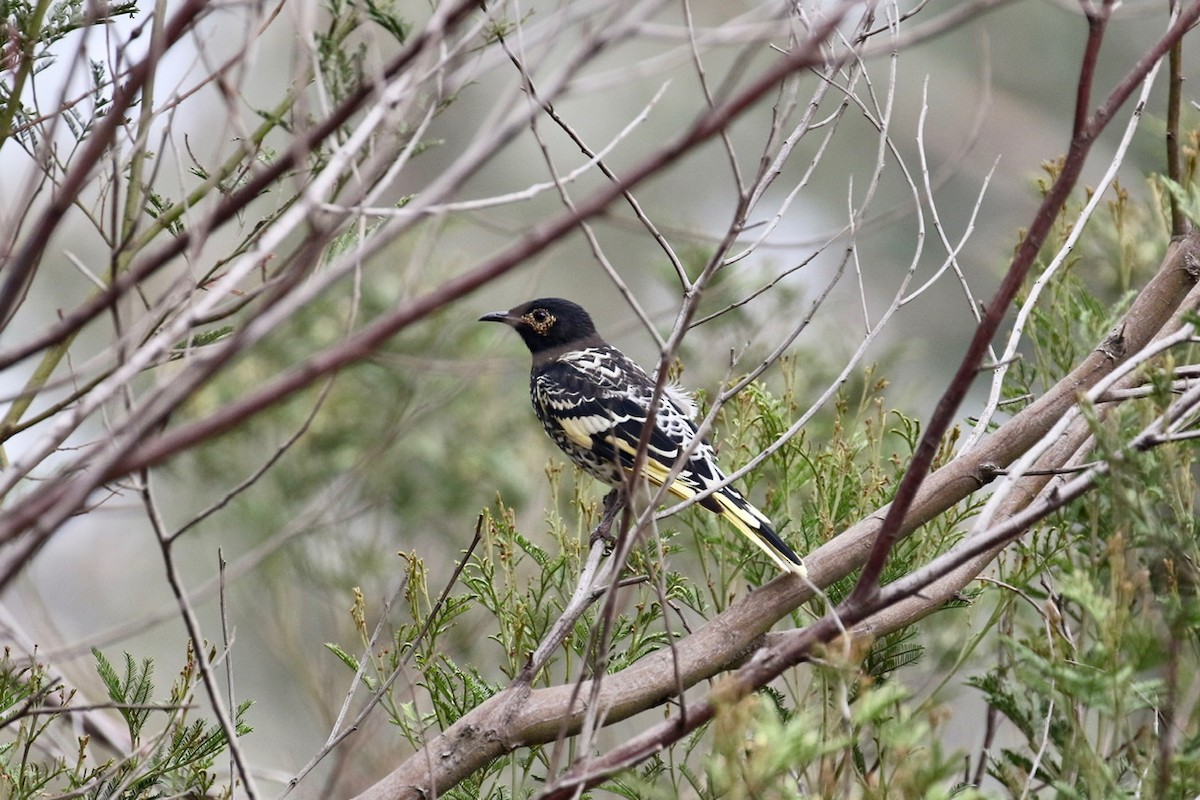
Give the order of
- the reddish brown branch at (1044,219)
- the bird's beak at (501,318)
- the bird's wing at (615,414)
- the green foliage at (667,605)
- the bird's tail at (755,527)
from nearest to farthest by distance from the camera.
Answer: the reddish brown branch at (1044,219)
the green foliage at (667,605)
the bird's tail at (755,527)
the bird's wing at (615,414)
the bird's beak at (501,318)

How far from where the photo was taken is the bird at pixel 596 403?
13.7 ft

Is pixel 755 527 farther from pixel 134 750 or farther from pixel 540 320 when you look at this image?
pixel 540 320

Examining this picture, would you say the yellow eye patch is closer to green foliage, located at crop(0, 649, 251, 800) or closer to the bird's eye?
the bird's eye

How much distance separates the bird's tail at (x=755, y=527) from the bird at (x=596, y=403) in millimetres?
423

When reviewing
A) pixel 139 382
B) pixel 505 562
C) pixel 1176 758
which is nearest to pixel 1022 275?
pixel 1176 758

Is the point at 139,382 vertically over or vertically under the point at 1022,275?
over

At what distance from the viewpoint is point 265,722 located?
430 inches

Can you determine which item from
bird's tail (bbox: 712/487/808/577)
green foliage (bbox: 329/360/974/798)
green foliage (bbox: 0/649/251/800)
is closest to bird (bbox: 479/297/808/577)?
green foliage (bbox: 329/360/974/798)

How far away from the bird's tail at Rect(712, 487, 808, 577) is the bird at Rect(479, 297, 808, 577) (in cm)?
42

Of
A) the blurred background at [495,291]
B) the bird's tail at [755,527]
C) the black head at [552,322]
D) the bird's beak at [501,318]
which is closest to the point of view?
the blurred background at [495,291]

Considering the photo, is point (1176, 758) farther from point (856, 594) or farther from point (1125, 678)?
point (856, 594)

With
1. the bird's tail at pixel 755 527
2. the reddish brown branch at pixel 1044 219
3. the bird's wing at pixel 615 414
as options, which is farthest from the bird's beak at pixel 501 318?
the reddish brown branch at pixel 1044 219

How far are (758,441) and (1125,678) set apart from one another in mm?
1816

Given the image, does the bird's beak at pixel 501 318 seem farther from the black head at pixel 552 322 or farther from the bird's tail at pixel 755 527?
the bird's tail at pixel 755 527
